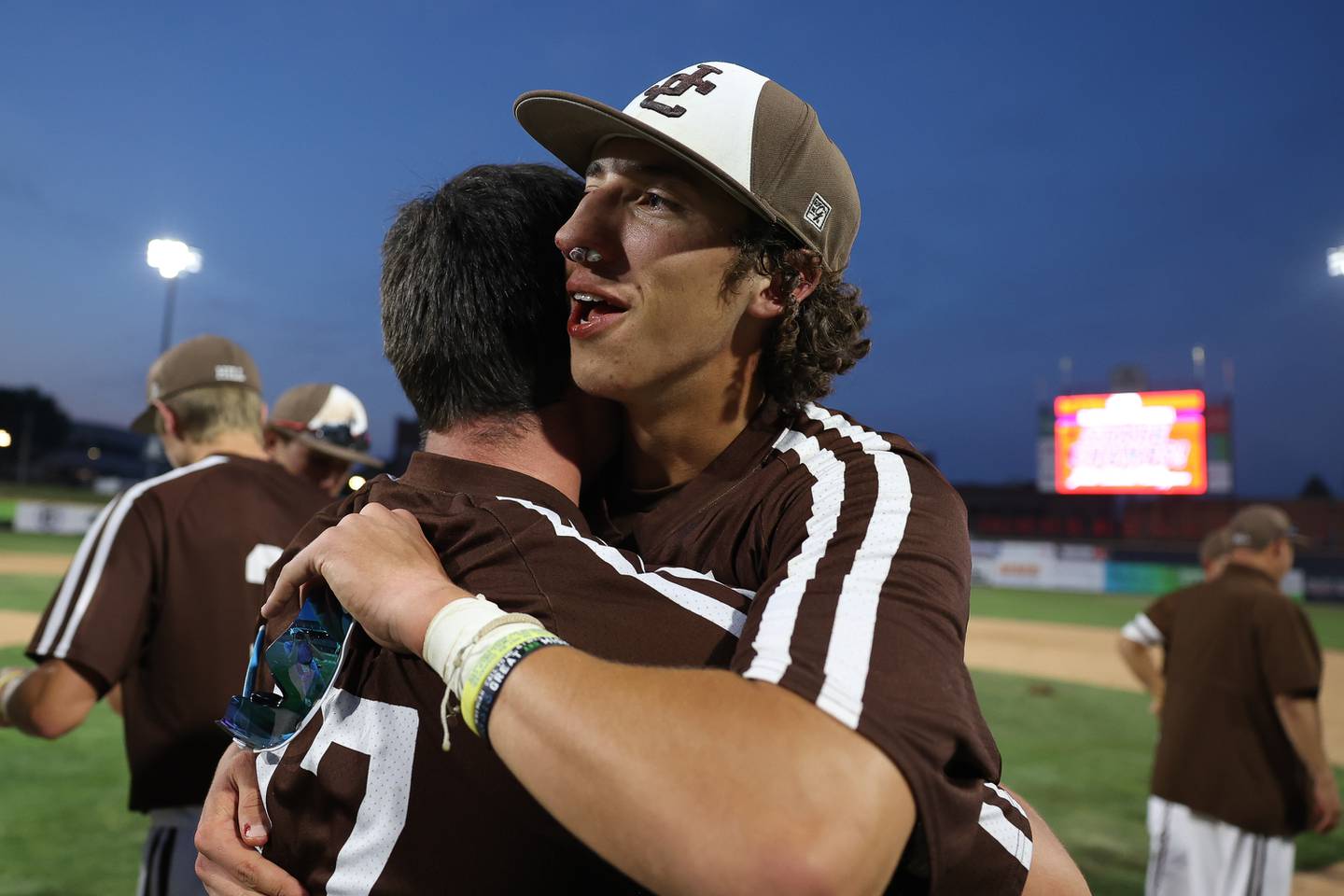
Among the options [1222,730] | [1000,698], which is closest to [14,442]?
[1000,698]

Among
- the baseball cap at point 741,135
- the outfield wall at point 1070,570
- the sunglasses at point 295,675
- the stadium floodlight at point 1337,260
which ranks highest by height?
the stadium floodlight at point 1337,260

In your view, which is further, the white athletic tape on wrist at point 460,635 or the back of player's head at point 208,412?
the back of player's head at point 208,412

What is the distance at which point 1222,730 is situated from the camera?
558 cm

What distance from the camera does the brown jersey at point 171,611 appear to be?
11.5 feet

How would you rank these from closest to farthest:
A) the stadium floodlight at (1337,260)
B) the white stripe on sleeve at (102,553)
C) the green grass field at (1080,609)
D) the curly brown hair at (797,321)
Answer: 1. the curly brown hair at (797,321)
2. the white stripe on sleeve at (102,553)
3. the stadium floodlight at (1337,260)
4. the green grass field at (1080,609)

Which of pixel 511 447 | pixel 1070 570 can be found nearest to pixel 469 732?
pixel 511 447

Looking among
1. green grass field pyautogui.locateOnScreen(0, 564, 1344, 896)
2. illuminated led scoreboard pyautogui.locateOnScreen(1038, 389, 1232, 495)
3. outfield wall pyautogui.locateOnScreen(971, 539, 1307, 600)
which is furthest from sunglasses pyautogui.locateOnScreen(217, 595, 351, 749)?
illuminated led scoreboard pyautogui.locateOnScreen(1038, 389, 1232, 495)

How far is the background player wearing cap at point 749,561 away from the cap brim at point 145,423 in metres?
3.47

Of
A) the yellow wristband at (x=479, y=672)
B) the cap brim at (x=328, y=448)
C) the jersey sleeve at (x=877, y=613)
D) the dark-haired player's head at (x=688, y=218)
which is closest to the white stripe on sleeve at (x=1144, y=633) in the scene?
the cap brim at (x=328, y=448)

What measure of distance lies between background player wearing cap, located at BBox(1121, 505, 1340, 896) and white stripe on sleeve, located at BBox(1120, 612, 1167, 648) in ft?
1.47

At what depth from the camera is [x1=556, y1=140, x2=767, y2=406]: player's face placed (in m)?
1.71

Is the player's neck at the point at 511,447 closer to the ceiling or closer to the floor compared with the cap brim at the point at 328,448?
closer to the ceiling

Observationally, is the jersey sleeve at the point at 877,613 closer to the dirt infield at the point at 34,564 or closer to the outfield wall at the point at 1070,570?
the dirt infield at the point at 34,564

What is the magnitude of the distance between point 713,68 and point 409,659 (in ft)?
3.94
